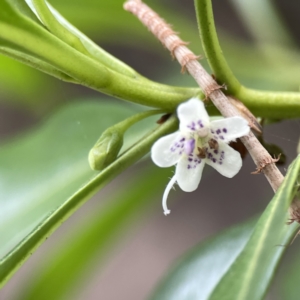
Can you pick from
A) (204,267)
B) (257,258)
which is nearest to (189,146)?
(257,258)

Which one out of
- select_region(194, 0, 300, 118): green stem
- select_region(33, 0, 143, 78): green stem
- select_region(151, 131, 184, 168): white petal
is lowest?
select_region(151, 131, 184, 168): white petal

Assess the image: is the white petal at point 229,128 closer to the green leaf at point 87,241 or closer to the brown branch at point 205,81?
the brown branch at point 205,81

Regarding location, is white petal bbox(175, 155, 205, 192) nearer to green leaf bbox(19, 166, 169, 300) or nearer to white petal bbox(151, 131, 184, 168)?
white petal bbox(151, 131, 184, 168)

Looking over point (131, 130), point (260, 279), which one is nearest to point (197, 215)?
point (131, 130)

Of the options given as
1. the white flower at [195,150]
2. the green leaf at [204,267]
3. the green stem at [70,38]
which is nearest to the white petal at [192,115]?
the white flower at [195,150]

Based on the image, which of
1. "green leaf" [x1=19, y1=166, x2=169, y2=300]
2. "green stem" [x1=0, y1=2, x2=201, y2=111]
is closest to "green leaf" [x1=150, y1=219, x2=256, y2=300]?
"green leaf" [x1=19, y1=166, x2=169, y2=300]

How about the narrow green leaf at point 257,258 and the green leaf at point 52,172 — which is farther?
the green leaf at point 52,172

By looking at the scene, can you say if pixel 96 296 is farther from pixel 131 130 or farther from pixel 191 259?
pixel 131 130
